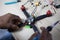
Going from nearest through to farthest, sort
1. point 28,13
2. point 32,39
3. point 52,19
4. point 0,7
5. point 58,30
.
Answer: point 32,39, point 58,30, point 52,19, point 28,13, point 0,7

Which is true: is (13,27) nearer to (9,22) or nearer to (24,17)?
(9,22)

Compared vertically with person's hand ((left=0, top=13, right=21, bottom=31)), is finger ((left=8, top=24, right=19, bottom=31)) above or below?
below

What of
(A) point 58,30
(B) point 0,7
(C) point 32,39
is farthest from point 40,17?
(B) point 0,7

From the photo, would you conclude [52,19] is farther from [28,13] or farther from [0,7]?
[0,7]

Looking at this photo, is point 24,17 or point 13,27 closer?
point 13,27

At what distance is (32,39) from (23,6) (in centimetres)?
50

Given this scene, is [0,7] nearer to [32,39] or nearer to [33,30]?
[33,30]

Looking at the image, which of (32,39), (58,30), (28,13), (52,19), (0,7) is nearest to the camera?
(32,39)

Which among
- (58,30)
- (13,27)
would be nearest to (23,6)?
(13,27)

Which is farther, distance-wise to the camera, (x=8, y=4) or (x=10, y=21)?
(x=8, y=4)

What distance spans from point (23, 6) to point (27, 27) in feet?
1.01

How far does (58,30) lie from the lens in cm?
91

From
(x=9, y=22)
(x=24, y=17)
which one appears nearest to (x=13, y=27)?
(x=9, y=22)

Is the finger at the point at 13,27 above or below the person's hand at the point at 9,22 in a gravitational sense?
below
